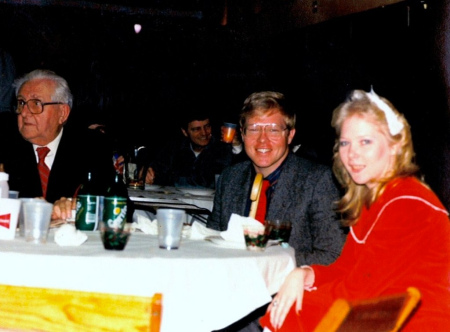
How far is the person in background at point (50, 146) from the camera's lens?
10.6ft

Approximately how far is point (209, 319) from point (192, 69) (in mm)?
9521

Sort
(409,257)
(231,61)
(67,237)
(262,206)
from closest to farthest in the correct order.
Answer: (409,257) → (67,237) → (262,206) → (231,61)

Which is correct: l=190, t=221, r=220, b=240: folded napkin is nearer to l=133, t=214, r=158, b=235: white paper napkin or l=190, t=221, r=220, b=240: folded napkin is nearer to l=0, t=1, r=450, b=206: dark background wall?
l=133, t=214, r=158, b=235: white paper napkin

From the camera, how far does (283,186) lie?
2859mm

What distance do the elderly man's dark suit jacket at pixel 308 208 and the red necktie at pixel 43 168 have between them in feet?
3.20

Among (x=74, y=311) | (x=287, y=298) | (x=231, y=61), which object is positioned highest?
(x=231, y=61)

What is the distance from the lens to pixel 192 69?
36.2ft

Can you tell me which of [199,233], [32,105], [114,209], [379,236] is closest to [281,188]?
[199,233]

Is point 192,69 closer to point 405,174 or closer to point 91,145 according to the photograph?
point 91,145

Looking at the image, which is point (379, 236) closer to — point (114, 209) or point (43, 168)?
point (114, 209)

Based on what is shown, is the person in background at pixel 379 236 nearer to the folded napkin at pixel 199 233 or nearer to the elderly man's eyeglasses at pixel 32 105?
the folded napkin at pixel 199 233

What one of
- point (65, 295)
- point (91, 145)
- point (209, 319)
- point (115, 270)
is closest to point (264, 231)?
point (209, 319)

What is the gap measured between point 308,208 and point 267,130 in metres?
0.44

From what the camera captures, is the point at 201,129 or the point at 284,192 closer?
the point at 284,192
